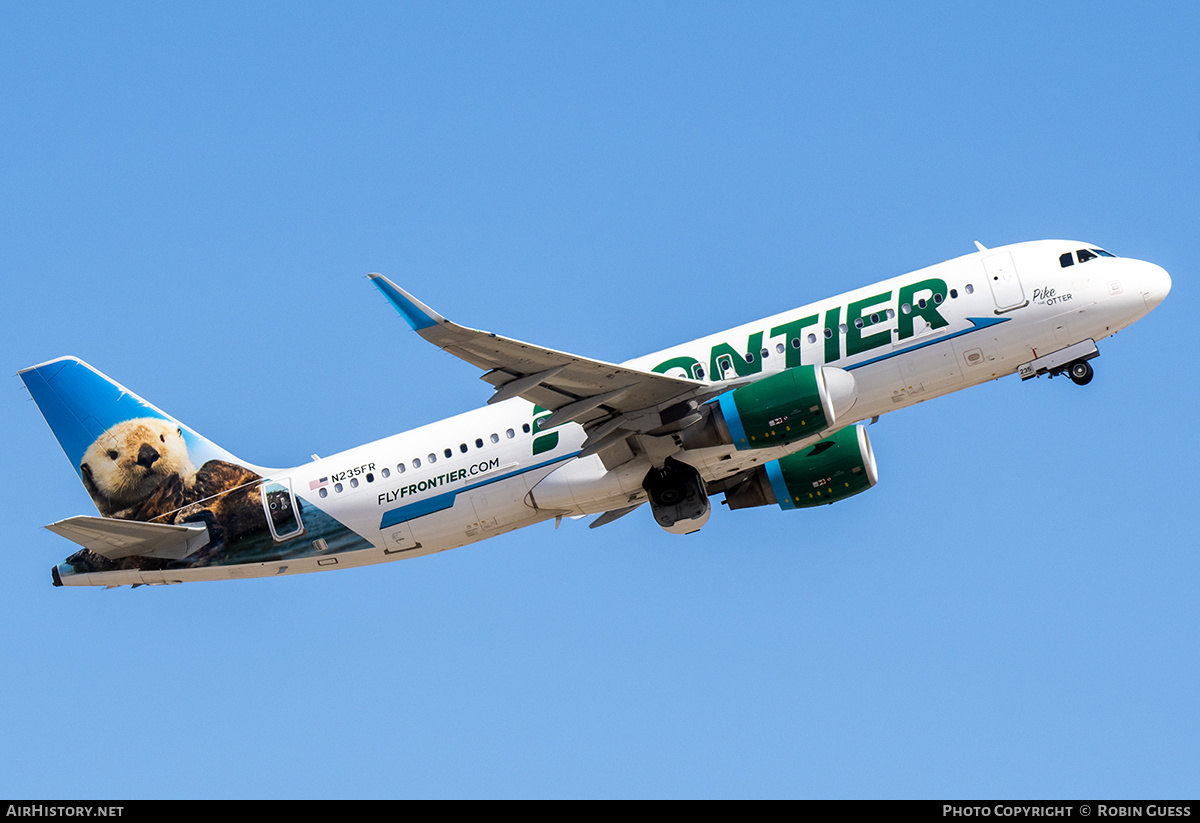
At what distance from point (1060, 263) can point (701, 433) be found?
35.2 feet


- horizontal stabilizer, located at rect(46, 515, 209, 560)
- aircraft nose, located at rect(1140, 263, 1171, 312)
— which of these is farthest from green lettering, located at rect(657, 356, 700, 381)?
horizontal stabilizer, located at rect(46, 515, 209, 560)

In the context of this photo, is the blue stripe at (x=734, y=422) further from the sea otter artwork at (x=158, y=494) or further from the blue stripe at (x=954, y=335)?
the sea otter artwork at (x=158, y=494)

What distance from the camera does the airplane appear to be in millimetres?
33844

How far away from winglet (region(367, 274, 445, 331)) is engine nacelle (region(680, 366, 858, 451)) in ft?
28.0

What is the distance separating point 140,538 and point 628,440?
47.8 ft

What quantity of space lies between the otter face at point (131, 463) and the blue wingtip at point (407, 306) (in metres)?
13.7

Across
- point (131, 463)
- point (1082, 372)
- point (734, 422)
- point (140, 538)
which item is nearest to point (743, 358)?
point (734, 422)

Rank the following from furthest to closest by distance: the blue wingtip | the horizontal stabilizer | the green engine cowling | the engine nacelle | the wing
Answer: the green engine cowling → the horizontal stabilizer → the engine nacelle → the wing → the blue wingtip

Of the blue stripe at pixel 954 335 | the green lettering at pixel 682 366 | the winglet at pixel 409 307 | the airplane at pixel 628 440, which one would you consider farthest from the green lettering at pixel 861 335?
the winglet at pixel 409 307

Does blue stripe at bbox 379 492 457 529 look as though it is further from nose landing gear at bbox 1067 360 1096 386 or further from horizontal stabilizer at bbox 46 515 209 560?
nose landing gear at bbox 1067 360 1096 386

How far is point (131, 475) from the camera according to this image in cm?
3997

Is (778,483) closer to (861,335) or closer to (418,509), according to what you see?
(861,335)
